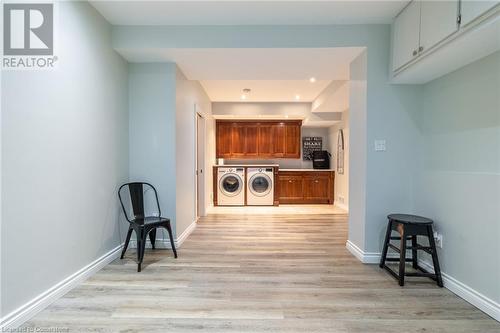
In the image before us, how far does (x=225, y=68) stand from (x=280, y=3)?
1.02 m

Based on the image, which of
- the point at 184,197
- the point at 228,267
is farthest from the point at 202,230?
the point at 228,267

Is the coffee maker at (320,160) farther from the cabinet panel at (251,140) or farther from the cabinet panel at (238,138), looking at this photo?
the cabinet panel at (238,138)

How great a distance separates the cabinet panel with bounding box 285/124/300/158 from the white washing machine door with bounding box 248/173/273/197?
947mm

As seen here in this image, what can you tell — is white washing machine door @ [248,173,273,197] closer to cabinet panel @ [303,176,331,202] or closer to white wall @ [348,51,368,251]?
cabinet panel @ [303,176,331,202]

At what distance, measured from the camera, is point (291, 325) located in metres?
1.50

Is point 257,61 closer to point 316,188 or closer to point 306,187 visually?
point 306,187

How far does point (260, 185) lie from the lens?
557 cm

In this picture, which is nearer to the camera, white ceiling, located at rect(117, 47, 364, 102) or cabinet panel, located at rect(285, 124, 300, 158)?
white ceiling, located at rect(117, 47, 364, 102)

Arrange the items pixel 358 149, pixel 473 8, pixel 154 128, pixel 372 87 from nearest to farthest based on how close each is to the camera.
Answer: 1. pixel 473 8
2. pixel 372 87
3. pixel 358 149
4. pixel 154 128

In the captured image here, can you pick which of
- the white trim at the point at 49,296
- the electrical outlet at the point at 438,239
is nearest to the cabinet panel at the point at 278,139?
the electrical outlet at the point at 438,239

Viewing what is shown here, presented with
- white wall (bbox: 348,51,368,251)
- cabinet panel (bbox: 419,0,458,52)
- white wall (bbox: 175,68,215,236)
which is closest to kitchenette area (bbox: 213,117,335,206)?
white wall (bbox: 175,68,215,236)

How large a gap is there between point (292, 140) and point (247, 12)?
404cm

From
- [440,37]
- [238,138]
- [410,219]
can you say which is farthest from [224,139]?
[440,37]

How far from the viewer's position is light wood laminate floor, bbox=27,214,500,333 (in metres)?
1.51
